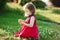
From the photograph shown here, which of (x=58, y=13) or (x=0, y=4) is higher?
(x=0, y=4)

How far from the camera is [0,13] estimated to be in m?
14.8

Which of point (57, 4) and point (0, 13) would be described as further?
point (57, 4)

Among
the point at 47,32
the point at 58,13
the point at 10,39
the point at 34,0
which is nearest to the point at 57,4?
the point at 34,0

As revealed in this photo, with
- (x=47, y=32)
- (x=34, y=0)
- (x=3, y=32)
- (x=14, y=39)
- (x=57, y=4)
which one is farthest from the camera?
(x=57, y=4)

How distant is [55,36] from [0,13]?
635 centimetres

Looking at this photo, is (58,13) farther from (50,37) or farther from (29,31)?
(29,31)

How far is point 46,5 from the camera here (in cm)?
2192

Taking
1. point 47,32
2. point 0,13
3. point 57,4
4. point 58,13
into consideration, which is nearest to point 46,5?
point 57,4

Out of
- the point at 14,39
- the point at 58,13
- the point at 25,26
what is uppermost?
the point at 25,26

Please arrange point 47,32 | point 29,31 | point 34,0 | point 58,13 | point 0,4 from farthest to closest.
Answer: point 34,0 → point 58,13 → point 0,4 → point 47,32 → point 29,31

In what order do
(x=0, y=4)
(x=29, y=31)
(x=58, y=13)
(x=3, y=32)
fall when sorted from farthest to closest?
(x=58, y=13) < (x=0, y=4) < (x=3, y=32) < (x=29, y=31)

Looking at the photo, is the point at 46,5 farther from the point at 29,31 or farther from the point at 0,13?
the point at 29,31

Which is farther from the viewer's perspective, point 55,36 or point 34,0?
point 34,0

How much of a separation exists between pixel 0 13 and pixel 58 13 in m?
5.03
